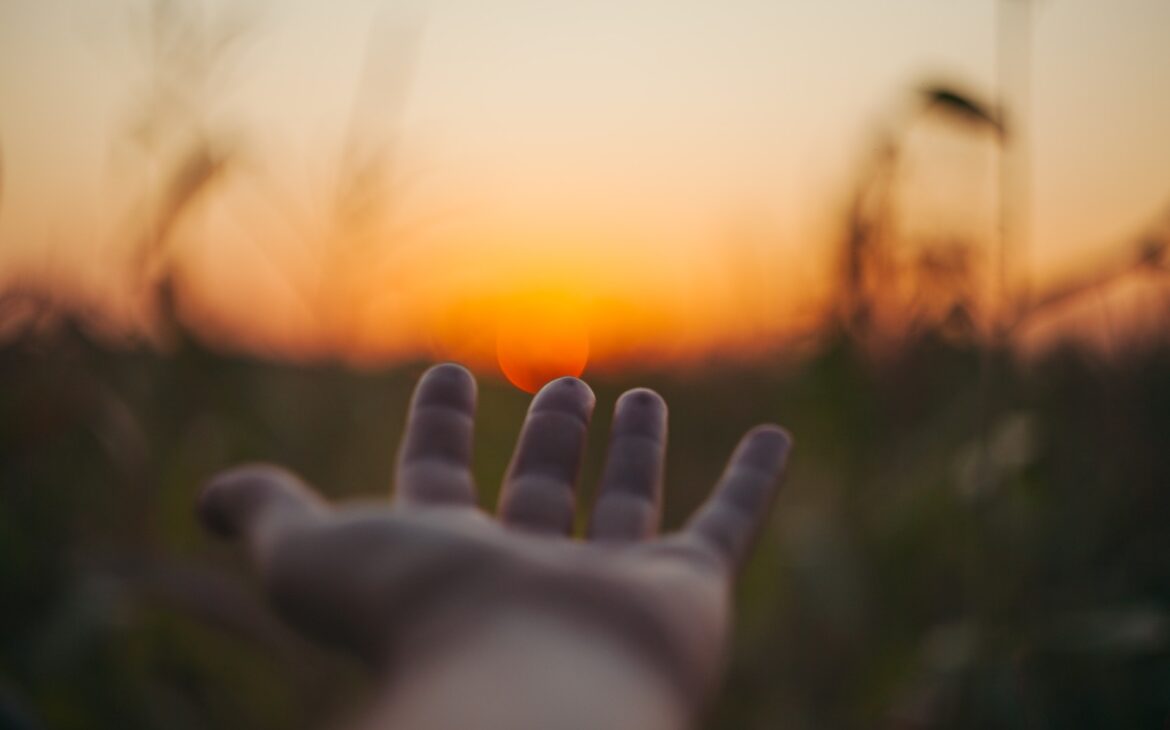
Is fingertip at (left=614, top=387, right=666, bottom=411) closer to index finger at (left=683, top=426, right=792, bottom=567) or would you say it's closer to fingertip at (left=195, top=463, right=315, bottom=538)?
index finger at (left=683, top=426, right=792, bottom=567)

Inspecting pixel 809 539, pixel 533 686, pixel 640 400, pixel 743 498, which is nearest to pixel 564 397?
pixel 640 400

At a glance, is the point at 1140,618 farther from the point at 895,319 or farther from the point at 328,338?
the point at 328,338

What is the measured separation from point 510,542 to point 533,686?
0.48 ft

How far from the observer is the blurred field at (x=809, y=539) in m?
1.49

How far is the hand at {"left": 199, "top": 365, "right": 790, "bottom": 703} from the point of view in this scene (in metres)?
0.58

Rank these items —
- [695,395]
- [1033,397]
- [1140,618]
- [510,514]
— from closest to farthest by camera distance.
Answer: [510,514], [1140,618], [1033,397], [695,395]

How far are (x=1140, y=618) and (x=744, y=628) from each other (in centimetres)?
67

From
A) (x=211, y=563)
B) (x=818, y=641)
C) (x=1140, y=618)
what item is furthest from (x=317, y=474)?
(x=1140, y=618)

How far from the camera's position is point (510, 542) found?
2.05ft

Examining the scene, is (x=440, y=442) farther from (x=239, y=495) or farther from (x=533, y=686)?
(x=533, y=686)

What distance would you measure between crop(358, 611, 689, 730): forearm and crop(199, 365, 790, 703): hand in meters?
0.01

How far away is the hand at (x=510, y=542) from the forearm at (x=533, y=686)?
0.01 meters

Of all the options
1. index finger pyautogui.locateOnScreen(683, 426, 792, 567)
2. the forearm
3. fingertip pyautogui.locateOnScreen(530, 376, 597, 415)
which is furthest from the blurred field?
the forearm

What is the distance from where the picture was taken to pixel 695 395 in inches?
113
